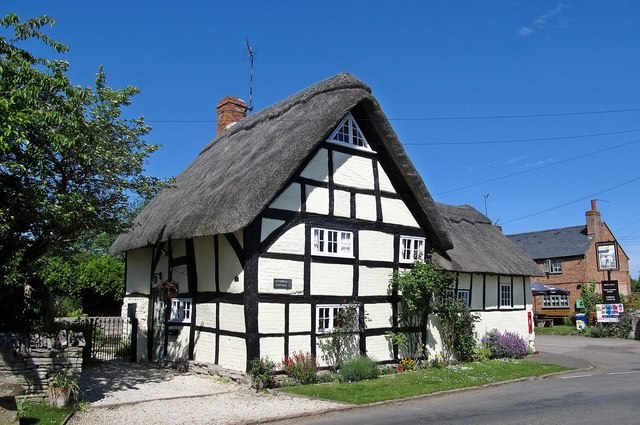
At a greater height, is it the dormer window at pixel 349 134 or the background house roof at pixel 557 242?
the dormer window at pixel 349 134

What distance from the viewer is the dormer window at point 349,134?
15.1 metres

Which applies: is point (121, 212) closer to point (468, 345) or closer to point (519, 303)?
point (468, 345)

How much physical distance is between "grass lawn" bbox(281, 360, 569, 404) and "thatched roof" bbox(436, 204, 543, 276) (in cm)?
331

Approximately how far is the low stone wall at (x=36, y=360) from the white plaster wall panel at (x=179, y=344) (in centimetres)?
493

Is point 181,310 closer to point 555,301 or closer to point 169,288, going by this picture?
point 169,288

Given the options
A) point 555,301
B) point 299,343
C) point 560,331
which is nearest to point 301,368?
point 299,343

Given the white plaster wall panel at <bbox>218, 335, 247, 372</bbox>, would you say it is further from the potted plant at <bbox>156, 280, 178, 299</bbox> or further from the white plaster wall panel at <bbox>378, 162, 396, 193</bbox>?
the white plaster wall panel at <bbox>378, 162, 396, 193</bbox>

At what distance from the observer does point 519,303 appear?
2169 centimetres

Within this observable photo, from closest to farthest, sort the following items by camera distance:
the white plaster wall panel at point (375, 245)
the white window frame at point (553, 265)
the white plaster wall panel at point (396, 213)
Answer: the white plaster wall panel at point (375, 245) → the white plaster wall panel at point (396, 213) → the white window frame at point (553, 265)

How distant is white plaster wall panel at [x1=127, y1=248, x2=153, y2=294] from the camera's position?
18.2m

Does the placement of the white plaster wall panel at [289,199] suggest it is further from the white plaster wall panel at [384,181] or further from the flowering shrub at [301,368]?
the flowering shrub at [301,368]

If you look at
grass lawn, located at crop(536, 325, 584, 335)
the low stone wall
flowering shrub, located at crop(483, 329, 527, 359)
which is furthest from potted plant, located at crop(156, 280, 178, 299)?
grass lawn, located at crop(536, 325, 584, 335)

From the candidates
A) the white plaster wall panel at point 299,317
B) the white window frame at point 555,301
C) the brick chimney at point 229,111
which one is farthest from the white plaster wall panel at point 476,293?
the white window frame at point 555,301

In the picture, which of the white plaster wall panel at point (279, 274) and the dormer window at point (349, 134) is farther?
the dormer window at point (349, 134)
